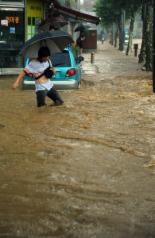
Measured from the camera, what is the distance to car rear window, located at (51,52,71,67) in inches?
655

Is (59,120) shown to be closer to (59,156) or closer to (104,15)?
(59,156)

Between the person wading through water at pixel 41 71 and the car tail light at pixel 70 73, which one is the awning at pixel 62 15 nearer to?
the car tail light at pixel 70 73

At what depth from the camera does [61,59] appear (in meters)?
16.7

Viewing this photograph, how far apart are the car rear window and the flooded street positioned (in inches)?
72.6

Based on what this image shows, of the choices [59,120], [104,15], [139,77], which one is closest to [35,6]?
[139,77]

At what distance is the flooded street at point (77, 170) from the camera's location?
5914 millimetres

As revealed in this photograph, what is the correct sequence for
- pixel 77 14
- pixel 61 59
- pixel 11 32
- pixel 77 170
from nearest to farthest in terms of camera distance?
1. pixel 77 170
2. pixel 61 59
3. pixel 11 32
4. pixel 77 14

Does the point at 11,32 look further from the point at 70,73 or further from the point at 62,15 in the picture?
the point at 70,73

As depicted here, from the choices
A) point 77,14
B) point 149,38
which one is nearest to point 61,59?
point 149,38

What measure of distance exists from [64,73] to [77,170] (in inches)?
332

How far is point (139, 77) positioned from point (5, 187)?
17298 millimetres

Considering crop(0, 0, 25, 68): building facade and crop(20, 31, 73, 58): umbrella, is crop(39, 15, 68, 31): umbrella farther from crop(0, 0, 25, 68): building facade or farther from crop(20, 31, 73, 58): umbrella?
crop(20, 31, 73, 58): umbrella

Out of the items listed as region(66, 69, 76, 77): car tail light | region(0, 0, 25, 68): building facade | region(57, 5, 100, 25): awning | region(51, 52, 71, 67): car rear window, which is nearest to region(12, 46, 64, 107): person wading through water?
region(66, 69, 76, 77): car tail light

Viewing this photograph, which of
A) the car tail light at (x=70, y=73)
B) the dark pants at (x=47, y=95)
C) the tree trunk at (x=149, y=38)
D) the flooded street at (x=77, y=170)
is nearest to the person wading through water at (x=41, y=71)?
the dark pants at (x=47, y=95)
